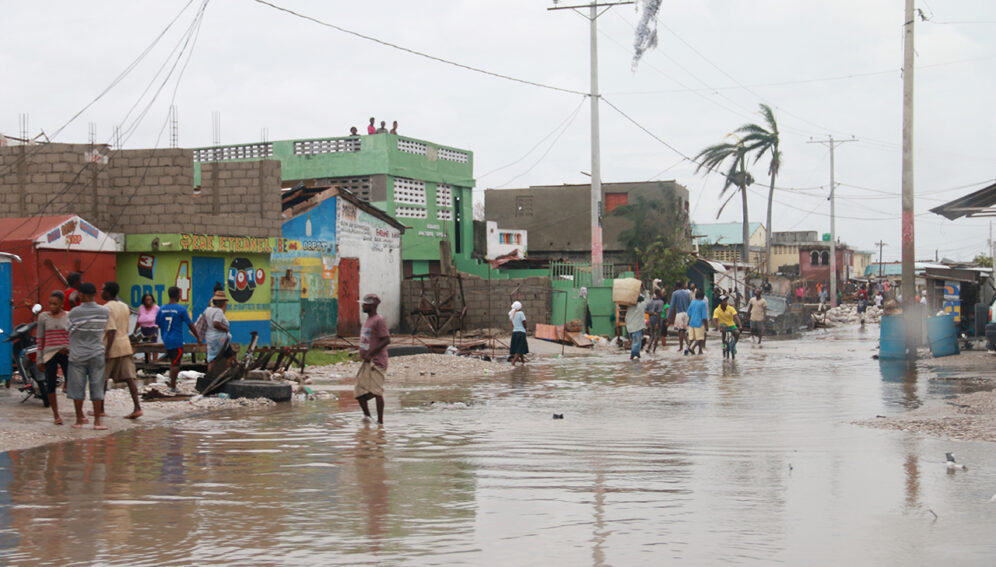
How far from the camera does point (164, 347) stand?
15.6 metres

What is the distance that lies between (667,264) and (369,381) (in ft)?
103

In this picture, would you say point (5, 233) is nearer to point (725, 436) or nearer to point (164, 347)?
point (164, 347)

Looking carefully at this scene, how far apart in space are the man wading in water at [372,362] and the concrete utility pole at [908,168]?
1448cm

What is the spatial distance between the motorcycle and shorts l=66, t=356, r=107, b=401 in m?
1.47

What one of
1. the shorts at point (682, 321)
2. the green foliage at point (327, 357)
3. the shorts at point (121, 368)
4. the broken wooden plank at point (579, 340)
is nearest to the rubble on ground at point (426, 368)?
the green foliage at point (327, 357)

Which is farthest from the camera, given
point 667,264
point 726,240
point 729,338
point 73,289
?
point 726,240

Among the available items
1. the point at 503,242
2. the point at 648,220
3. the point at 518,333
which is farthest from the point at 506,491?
the point at 648,220

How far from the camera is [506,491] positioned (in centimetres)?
766

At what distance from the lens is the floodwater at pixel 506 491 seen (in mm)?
5867

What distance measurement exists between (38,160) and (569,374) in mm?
11505

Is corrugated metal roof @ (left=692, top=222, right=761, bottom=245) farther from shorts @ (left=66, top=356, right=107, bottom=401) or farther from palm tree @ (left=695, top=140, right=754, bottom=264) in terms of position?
shorts @ (left=66, top=356, right=107, bottom=401)

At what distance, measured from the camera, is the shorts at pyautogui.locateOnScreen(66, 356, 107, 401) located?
37.2 feet

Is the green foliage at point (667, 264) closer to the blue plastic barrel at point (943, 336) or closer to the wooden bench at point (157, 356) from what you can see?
the blue plastic barrel at point (943, 336)

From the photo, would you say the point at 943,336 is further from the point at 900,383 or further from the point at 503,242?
the point at 503,242
